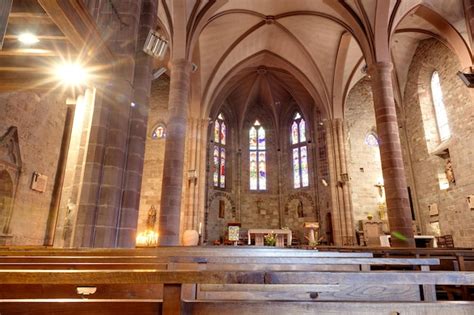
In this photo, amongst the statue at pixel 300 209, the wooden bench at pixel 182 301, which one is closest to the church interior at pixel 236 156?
the wooden bench at pixel 182 301

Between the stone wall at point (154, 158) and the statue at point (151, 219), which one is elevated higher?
the stone wall at point (154, 158)

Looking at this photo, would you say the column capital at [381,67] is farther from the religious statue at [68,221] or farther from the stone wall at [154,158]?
the stone wall at [154,158]

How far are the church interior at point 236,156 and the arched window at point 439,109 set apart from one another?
0.11 metres

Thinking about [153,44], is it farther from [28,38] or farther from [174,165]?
[174,165]

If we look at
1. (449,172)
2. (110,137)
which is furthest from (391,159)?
(110,137)

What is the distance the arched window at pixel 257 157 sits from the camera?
23.0m

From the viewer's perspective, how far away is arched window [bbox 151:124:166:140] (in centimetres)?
1863

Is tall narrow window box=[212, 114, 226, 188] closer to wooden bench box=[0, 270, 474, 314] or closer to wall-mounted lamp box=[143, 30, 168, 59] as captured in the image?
wall-mounted lamp box=[143, 30, 168, 59]

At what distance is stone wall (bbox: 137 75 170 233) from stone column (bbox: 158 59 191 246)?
7.92 meters

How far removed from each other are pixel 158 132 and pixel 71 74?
1243 cm

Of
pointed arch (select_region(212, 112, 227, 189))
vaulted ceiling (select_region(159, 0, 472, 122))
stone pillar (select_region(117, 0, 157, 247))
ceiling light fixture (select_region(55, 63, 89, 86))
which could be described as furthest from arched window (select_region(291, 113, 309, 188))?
ceiling light fixture (select_region(55, 63, 89, 86))

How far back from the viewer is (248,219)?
71.6 ft

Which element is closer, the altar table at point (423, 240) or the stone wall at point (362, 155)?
the altar table at point (423, 240)

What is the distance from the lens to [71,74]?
A: 641cm
